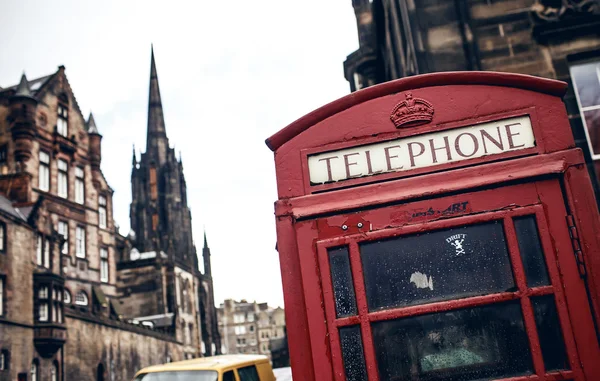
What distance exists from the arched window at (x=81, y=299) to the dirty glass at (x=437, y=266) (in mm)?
35077

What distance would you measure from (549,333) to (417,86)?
4.73ft

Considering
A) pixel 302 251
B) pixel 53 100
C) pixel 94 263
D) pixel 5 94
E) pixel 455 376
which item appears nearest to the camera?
pixel 455 376

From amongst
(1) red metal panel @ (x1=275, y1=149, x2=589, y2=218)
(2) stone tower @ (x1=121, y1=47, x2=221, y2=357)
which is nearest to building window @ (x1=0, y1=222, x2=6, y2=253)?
(2) stone tower @ (x1=121, y1=47, x2=221, y2=357)

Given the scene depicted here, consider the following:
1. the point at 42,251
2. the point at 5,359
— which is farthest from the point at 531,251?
the point at 42,251

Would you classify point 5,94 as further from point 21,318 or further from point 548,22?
point 548,22

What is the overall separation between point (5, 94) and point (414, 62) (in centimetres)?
2972

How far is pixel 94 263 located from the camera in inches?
1459

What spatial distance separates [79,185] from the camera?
36.1 metres

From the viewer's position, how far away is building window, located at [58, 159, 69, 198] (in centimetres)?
3409

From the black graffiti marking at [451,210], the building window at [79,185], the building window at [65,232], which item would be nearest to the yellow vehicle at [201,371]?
the black graffiti marking at [451,210]

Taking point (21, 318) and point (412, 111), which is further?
point (21, 318)

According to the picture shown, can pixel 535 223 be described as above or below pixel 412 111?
below

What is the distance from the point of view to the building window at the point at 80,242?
1389 inches

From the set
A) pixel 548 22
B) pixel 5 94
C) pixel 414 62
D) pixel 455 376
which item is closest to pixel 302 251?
pixel 455 376
